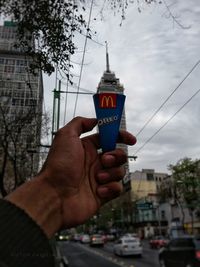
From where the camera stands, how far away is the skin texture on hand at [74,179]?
2326 mm

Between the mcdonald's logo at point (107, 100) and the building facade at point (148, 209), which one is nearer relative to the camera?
the mcdonald's logo at point (107, 100)

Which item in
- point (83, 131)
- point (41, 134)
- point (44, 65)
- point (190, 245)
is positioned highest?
point (41, 134)

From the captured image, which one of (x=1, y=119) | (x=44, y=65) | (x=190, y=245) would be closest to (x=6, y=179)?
(x=1, y=119)

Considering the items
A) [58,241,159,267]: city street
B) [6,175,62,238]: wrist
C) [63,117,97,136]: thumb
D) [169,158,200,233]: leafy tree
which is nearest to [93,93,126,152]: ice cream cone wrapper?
[63,117,97,136]: thumb

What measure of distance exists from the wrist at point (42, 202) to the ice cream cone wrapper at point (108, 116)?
477 mm

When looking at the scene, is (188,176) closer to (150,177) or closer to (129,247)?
(129,247)

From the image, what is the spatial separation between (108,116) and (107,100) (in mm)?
108

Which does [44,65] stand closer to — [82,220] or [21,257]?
[82,220]

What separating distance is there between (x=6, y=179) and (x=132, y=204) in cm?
5133

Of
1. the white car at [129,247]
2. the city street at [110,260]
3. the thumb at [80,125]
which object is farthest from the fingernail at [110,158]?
the white car at [129,247]

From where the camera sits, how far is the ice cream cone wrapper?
8.25ft

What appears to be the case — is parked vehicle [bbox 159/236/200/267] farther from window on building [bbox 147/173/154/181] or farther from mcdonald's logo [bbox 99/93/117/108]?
window on building [bbox 147/173/154/181]

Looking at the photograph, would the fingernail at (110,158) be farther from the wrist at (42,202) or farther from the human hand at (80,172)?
the wrist at (42,202)

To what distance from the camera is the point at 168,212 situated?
3027 inches
